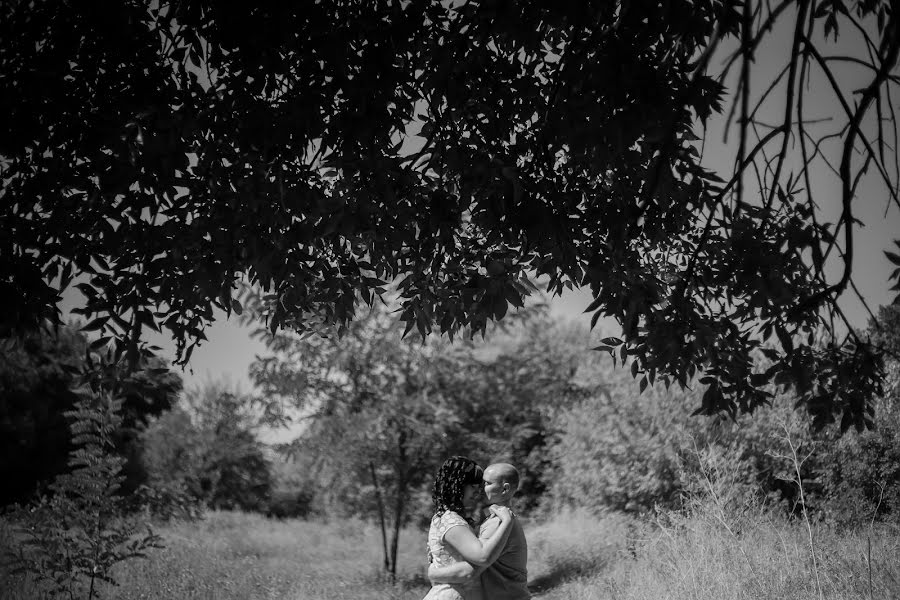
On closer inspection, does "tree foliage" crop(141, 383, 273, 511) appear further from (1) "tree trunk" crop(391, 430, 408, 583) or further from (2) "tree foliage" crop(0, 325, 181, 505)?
(1) "tree trunk" crop(391, 430, 408, 583)

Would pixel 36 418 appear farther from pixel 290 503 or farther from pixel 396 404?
pixel 290 503

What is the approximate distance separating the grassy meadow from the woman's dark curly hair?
259 cm

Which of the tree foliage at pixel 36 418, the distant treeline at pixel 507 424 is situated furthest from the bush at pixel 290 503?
the distant treeline at pixel 507 424

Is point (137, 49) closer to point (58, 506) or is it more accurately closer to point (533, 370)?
point (58, 506)

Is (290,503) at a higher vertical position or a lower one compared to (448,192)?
lower

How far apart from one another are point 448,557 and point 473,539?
263 millimetres

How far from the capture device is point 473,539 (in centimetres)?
344

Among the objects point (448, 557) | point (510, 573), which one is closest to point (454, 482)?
point (448, 557)

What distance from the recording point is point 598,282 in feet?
11.5

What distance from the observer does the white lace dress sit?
3541 mm

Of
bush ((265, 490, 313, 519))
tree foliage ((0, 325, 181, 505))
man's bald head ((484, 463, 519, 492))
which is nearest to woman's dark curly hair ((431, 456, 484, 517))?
man's bald head ((484, 463, 519, 492))

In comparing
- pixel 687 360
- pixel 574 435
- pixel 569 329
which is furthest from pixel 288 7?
pixel 569 329

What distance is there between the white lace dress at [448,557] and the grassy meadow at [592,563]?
2.54 meters

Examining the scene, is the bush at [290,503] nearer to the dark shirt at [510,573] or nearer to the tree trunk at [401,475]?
the tree trunk at [401,475]
